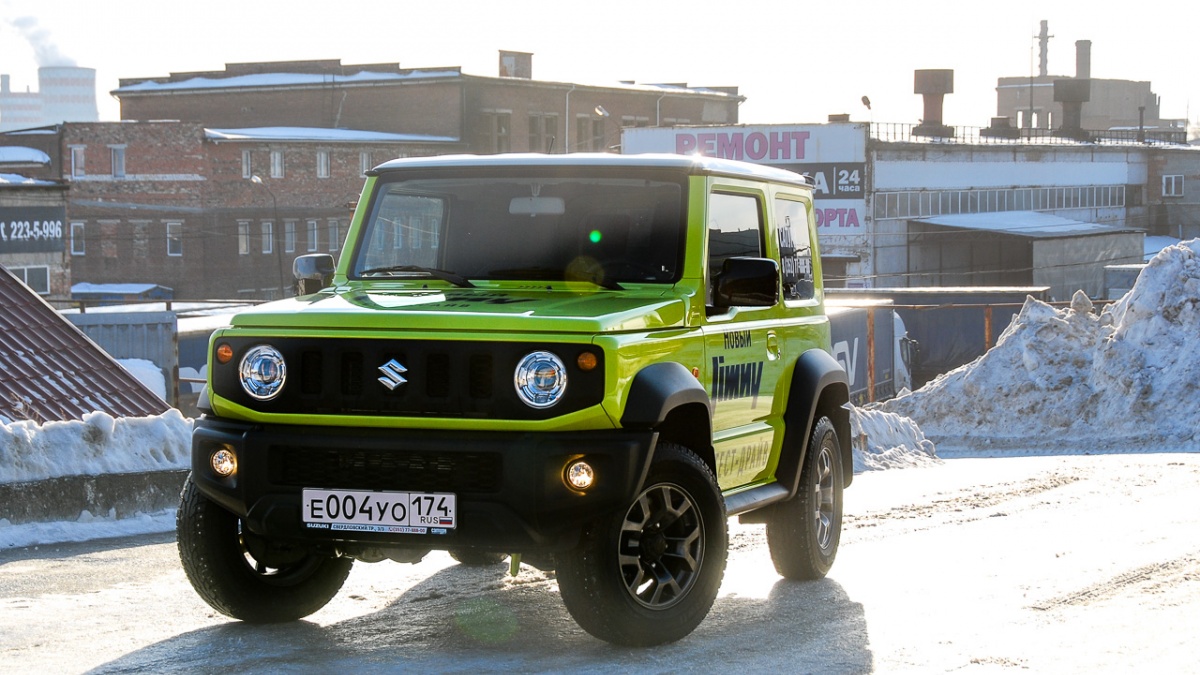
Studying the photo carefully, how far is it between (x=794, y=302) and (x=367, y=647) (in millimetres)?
2959

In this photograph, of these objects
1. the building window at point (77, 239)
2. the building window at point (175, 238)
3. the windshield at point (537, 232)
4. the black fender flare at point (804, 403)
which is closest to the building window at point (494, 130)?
the building window at point (175, 238)

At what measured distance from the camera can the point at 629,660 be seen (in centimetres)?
636

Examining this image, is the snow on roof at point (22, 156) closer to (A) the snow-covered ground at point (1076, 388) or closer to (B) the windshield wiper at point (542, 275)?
(A) the snow-covered ground at point (1076, 388)

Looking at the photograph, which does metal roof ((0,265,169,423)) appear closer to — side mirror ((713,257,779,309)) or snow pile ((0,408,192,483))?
A: snow pile ((0,408,192,483))

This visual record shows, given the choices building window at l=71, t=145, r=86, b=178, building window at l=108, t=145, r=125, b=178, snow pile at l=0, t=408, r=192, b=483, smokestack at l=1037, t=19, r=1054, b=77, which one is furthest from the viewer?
smokestack at l=1037, t=19, r=1054, b=77

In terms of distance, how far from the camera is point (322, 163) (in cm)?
7150

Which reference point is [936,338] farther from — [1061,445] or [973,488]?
[973,488]

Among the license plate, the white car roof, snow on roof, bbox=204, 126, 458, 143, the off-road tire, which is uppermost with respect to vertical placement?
snow on roof, bbox=204, 126, 458, 143

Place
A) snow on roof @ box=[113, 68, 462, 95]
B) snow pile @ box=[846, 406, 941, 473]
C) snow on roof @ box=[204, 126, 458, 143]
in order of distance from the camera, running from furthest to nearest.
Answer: snow on roof @ box=[113, 68, 462, 95] → snow on roof @ box=[204, 126, 458, 143] → snow pile @ box=[846, 406, 941, 473]

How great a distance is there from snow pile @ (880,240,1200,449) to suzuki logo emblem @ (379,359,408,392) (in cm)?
1438

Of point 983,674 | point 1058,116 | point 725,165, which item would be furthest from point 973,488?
point 1058,116

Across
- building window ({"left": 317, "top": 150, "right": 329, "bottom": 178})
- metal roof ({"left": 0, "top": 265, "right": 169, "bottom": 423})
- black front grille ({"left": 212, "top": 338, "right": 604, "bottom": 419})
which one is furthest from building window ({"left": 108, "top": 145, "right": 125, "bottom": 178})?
black front grille ({"left": 212, "top": 338, "right": 604, "bottom": 419})

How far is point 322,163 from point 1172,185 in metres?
44.7

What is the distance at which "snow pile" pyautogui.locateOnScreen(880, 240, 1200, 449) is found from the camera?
19.4m
